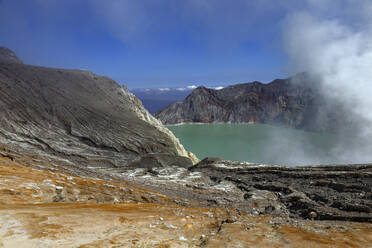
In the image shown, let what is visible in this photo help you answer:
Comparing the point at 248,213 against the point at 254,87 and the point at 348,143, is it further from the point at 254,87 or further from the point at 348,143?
the point at 254,87

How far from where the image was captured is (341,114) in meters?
84.3

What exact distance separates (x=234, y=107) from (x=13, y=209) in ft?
402

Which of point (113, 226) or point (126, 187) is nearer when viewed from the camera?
point (113, 226)

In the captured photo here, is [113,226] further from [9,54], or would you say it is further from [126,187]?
[9,54]

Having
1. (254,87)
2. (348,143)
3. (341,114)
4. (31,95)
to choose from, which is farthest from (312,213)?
(254,87)

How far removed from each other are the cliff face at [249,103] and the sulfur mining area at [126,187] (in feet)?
304

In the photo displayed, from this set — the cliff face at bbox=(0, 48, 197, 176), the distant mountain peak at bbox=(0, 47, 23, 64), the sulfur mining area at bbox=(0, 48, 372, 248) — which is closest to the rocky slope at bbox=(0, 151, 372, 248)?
the sulfur mining area at bbox=(0, 48, 372, 248)

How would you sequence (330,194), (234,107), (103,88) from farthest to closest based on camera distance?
1. (234,107)
2. (103,88)
3. (330,194)

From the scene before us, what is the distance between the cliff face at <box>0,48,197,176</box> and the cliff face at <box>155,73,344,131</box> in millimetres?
93522

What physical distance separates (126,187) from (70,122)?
44.5 ft

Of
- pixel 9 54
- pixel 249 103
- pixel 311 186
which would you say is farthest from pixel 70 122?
pixel 249 103

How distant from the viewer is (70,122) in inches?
883

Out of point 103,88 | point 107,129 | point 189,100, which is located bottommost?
point 107,129

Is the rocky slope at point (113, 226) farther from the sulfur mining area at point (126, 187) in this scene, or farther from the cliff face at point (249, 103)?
the cliff face at point (249, 103)
